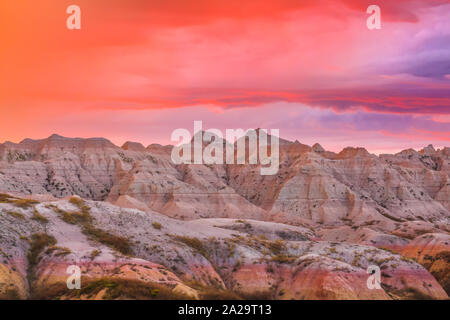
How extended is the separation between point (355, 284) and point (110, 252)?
3392 centimetres

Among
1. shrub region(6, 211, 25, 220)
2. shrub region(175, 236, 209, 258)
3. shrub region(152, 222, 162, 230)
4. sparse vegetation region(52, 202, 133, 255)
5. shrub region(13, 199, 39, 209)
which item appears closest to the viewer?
shrub region(6, 211, 25, 220)

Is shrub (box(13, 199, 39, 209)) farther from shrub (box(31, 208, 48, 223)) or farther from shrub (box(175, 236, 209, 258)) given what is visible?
shrub (box(175, 236, 209, 258))

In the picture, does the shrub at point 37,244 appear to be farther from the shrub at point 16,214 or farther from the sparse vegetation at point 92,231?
the sparse vegetation at point 92,231

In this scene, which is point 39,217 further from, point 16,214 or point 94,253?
point 94,253

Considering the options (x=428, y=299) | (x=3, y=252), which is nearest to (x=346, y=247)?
(x=428, y=299)

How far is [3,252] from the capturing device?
9319 cm

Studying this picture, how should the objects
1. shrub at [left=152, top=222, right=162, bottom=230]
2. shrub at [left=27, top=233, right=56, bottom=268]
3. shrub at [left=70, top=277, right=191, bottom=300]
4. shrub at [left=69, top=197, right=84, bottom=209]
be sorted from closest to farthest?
shrub at [left=70, top=277, right=191, bottom=300]
shrub at [left=27, top=233, right=56, bottom=268]
shrub at [left=152, top=222, right=162, bottom=230]
shrub at [left=69, top=197, right=84, bottom=209]

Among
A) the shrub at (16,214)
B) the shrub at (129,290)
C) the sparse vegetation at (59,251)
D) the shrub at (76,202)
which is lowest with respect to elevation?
the shrub at (129,290)

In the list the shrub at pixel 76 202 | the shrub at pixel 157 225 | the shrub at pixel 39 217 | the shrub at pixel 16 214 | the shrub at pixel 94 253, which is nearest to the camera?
the shrub at pixel 94 253

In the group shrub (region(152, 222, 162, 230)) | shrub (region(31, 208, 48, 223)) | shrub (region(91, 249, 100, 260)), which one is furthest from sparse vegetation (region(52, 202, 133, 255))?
shrub (region(152, 222, 162, 230))

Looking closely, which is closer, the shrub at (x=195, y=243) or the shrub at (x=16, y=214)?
the shrub at (x=16, y=214)

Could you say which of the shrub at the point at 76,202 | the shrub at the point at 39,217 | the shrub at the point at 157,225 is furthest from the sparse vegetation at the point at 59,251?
the shrub at the point at 157,225
